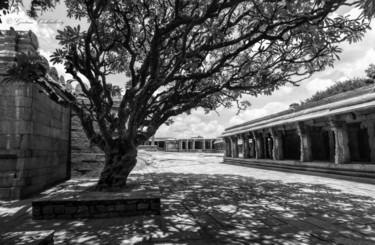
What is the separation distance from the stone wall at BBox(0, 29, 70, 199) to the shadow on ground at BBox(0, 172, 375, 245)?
1336mm

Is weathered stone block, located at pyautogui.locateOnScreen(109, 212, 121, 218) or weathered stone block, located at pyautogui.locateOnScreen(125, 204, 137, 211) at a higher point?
weathered stone block, located at pyautogui.locateOnScreen(125, 204, 137, 211)

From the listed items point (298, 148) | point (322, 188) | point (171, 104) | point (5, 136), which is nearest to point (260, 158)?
point (298, 148)

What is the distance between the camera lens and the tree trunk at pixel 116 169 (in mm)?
7391

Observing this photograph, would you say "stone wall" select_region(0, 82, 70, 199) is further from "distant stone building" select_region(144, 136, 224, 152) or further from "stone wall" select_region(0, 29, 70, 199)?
"distant stone building" select_region(144, 136, 224, 152)

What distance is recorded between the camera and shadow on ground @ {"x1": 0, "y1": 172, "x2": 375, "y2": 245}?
14.5ft

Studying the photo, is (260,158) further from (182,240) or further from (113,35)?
(182,240)

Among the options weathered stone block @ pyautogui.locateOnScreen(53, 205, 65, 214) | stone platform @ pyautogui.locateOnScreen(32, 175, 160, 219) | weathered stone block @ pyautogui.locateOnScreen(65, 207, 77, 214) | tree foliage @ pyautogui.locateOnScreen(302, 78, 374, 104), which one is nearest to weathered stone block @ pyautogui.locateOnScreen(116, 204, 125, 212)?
stone platform @ pyautogui.locateOnScreen(32, 175, 160, 219)

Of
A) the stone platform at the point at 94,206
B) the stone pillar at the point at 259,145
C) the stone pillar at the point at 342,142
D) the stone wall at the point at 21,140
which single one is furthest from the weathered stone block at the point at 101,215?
the stone pillar at the point at 259,145

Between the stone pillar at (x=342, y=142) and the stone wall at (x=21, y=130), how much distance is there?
12.2m

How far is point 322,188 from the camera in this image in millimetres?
9391

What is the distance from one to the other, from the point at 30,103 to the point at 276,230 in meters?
8.08

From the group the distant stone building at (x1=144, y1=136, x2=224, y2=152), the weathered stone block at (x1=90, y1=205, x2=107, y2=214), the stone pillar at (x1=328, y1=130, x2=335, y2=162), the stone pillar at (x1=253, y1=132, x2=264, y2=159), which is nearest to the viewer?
the weathered stone block at (x1=90, y1=205, x2=107, y2=214)

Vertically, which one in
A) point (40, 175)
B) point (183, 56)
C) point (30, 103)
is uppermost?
point (183, 56)

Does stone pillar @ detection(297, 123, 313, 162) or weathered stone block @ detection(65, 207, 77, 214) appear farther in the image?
stone pillar @ detection(297, 123, 313, 162)
